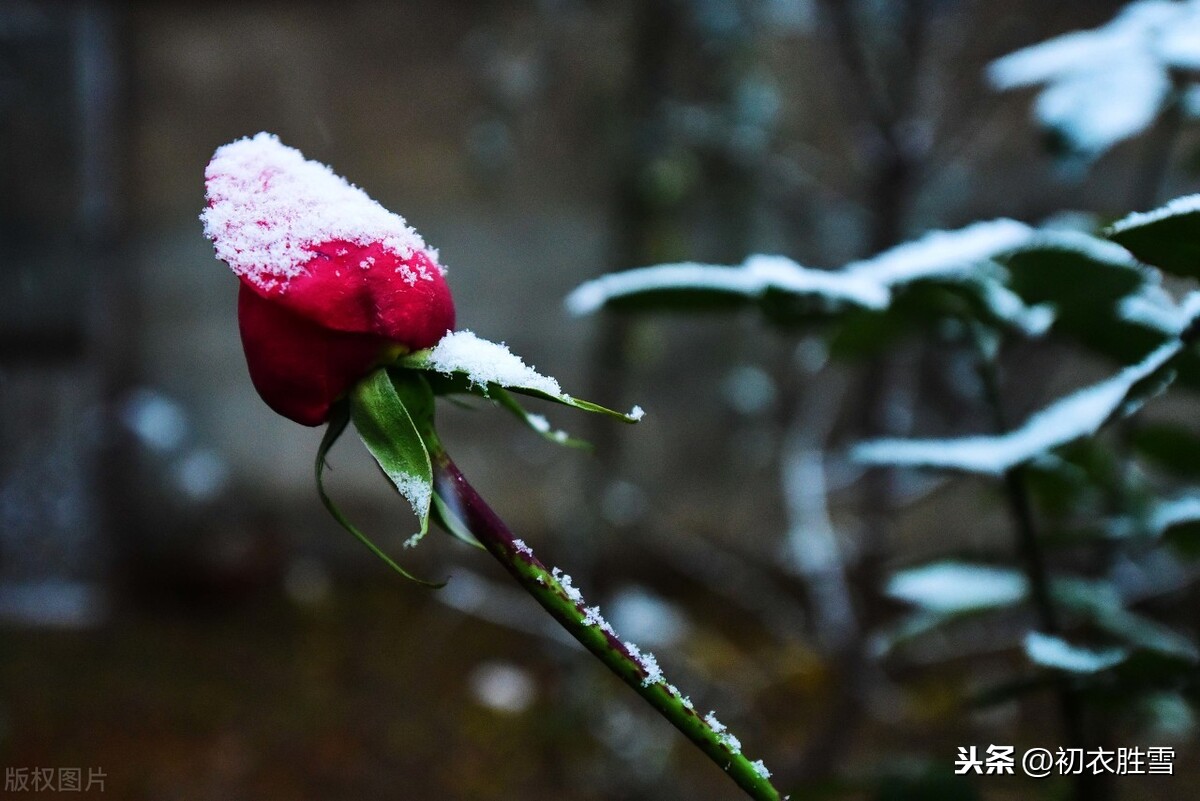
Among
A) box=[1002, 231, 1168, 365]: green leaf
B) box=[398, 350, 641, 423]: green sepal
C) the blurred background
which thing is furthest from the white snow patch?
the blurred background

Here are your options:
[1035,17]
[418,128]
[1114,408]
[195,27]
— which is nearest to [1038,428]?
[1114,408]

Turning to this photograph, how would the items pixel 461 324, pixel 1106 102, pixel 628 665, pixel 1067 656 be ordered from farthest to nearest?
1. pixel 461 324
2. pixel 1106 102
3. pixel 1067 656
4. pixel 628 665

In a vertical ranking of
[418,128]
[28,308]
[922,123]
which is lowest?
[922,123]

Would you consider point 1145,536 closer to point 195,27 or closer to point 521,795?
point 521,795

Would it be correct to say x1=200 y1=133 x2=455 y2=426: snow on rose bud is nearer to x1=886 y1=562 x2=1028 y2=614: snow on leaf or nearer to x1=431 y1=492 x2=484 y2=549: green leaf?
x1=431 y1=492 x2=484 y2=549: green leaf

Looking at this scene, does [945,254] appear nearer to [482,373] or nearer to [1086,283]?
[1086,283]

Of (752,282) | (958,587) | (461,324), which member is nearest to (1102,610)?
(958,587)
